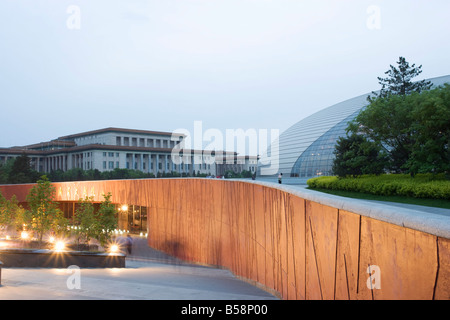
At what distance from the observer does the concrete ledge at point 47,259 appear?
14797 mm

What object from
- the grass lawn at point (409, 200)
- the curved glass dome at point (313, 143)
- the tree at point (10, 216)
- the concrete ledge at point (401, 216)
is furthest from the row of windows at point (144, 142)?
the concrete ledge at point (401, 216)

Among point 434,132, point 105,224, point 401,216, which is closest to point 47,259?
point 105,224

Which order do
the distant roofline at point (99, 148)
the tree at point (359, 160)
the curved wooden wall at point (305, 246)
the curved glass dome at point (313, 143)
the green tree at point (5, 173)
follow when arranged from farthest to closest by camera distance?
the distant roofline at point (99, 148)
the green tree at point (5, 173)
the curved glass dome at point (313, 143)
the tree at point (359, 160)
the curved wooden wall at point (305, 246)

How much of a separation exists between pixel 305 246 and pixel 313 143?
41.1m

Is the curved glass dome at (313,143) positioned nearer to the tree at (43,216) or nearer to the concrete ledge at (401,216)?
the tree at (43,216)

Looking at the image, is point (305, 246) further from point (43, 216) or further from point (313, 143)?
point (313, 143)

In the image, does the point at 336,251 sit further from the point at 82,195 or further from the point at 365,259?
the point at 82,195

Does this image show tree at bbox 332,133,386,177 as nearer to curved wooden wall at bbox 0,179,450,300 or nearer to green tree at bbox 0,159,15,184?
curved wooden wall at bbox 0,179,450,300

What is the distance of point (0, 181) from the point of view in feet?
223

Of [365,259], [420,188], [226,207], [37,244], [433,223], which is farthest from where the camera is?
[37,244]

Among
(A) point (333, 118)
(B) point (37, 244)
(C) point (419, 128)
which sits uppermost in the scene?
(A) point (333, 118)

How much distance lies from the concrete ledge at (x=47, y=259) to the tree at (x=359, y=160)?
17.2 m

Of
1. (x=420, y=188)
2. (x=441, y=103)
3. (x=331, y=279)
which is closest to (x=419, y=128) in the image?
(x=441, y=103)

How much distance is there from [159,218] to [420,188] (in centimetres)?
1454
